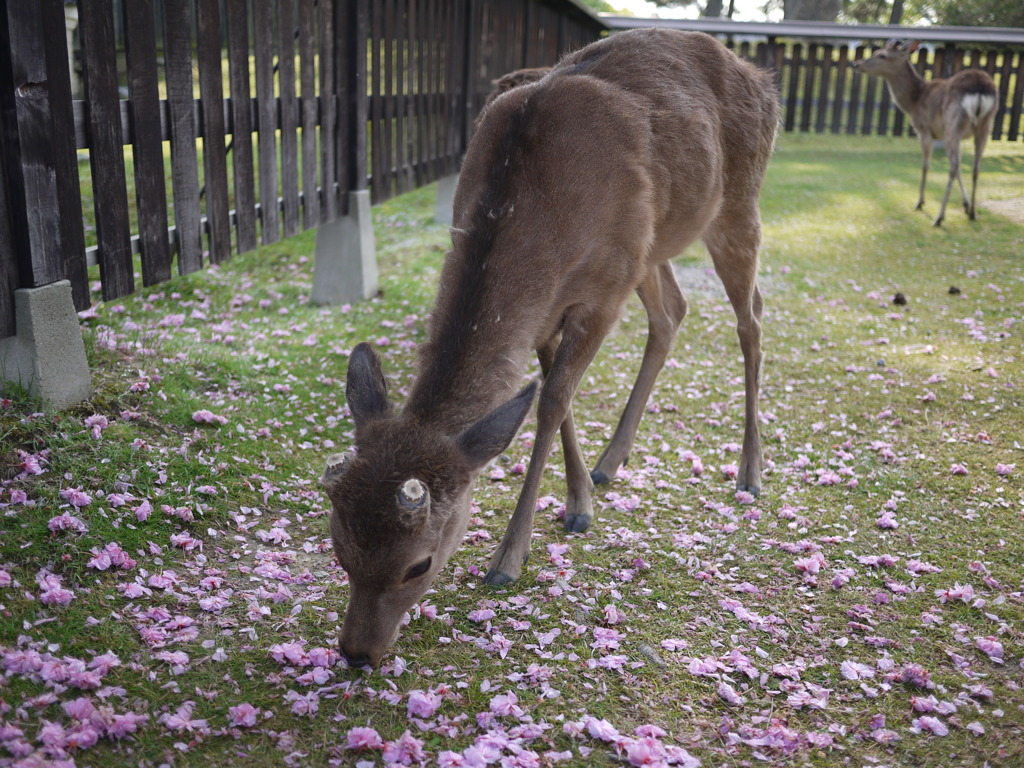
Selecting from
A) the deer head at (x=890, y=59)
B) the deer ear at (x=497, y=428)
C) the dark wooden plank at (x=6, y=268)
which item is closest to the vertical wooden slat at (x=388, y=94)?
the dark wooden plank at (x=6, y=268)

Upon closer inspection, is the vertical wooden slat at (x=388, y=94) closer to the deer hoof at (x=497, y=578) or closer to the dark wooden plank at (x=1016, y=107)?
the deer hoof at (x=497, y=578)

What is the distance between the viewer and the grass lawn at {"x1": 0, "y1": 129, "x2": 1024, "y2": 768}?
2.87 metres

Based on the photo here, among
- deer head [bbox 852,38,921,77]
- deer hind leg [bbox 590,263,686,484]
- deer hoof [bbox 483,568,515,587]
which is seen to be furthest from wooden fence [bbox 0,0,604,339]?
deer head [bbox 852,38,921,77]

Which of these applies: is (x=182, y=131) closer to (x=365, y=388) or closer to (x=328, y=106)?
(x=328, y=106)

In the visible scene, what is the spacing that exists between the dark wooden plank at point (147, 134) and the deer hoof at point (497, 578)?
2607 millimetres

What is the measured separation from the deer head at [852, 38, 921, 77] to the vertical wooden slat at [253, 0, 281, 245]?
11099 millimetres

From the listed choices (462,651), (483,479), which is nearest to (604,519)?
(483,479)

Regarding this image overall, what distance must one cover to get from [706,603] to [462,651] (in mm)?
1107

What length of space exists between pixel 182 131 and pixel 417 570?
3.25 m

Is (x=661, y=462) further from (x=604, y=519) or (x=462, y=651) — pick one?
(x=462, y=651)

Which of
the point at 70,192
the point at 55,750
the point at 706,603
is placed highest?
the point at 70,192

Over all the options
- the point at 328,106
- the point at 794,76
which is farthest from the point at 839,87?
the point at 328,106

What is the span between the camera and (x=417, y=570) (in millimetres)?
3045

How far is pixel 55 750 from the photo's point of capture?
2.49 m
